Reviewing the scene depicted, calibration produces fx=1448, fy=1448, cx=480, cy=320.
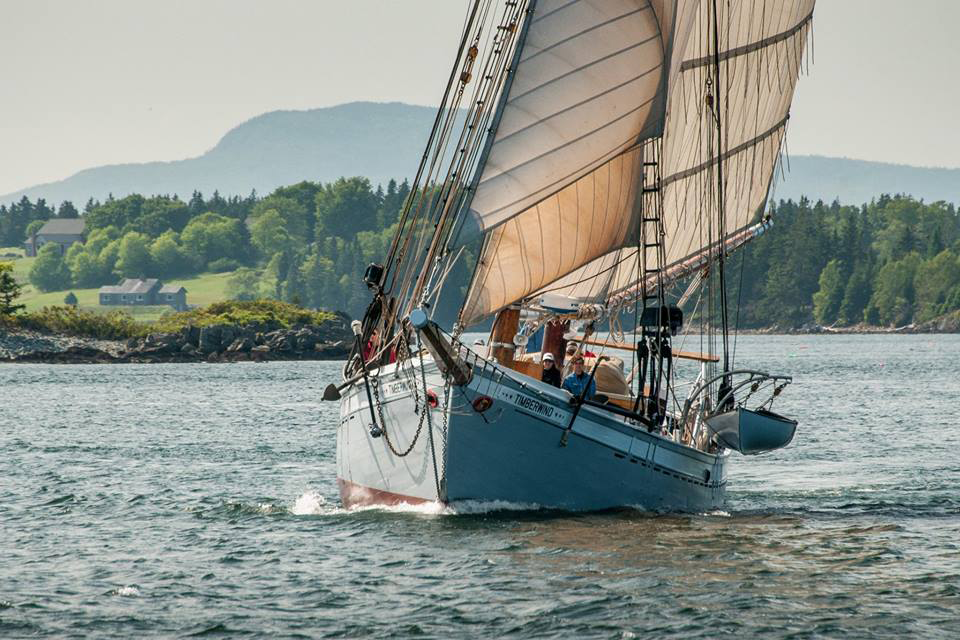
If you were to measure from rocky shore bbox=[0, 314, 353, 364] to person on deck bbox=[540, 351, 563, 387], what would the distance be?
10211 centimetres

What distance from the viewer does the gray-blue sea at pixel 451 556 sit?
18.4 metres

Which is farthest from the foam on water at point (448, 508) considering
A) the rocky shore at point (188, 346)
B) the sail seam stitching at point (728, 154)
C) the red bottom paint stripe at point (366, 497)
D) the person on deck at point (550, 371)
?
the rocky shore at point (188, 346)

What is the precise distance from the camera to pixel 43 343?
125312 mm

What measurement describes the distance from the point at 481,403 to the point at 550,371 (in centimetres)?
218

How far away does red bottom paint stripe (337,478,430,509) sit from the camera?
26109mm

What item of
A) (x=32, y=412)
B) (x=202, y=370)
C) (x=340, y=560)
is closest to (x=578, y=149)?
(x=340, y=560)

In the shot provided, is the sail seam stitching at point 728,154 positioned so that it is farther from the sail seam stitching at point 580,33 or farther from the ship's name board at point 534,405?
the ship's name board at point 534,405

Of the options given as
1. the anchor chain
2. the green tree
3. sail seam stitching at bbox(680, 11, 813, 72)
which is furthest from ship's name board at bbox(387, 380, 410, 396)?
the green tree

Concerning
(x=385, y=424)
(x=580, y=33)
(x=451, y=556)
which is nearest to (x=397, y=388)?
(x=385, y=424)

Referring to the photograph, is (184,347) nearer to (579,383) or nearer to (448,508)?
(448,508)

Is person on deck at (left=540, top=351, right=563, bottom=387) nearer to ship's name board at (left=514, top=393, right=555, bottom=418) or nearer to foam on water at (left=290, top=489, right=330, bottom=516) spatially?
ship's name board at (left=514, top=393, right=555, bottom=418)

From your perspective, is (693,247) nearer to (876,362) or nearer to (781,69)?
(781,69)

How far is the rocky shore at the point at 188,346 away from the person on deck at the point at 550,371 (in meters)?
102

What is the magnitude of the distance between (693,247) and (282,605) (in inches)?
807
